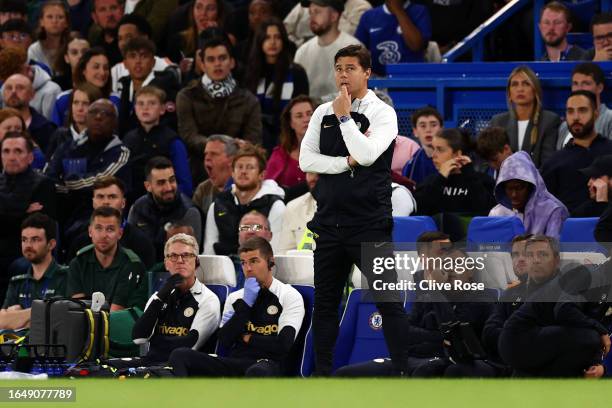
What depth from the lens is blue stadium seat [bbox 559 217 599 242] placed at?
10508mm

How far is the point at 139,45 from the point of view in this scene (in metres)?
14.8

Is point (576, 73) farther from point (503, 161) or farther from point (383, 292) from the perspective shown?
point (383, 292)

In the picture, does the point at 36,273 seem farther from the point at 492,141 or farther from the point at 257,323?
the point at 492,141

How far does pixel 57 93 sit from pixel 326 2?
319 centimetres

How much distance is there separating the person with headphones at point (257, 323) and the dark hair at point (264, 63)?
4.25 m

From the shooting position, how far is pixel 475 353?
9.52 meters

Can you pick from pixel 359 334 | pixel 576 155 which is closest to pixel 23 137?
pixel 359 334

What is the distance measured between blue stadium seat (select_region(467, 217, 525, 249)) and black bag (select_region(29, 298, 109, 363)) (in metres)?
2.73

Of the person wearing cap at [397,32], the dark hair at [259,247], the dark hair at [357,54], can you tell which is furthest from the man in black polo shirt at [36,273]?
the dark hair at [357,54]

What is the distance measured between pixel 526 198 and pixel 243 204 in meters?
2.47

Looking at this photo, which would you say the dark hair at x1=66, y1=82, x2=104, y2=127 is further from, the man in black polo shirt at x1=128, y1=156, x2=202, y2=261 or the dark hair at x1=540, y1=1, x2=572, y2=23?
the dark hair at x1=540, y1=1, x2=572, y2=23

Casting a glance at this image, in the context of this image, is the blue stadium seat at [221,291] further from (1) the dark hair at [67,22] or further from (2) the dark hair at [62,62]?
(1) the dark hair at [67,22]

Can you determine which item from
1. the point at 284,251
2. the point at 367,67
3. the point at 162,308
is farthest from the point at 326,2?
the point at 367,67

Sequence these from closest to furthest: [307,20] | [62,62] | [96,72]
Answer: [96,72] < [307,20] < [62,62]
